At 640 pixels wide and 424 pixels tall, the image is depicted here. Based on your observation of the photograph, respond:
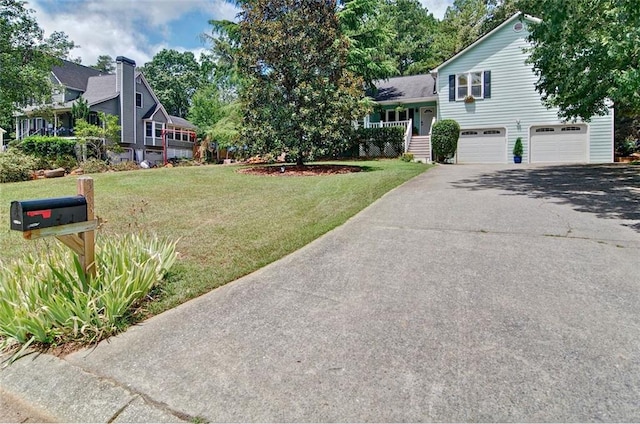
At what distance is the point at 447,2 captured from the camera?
37188 mm

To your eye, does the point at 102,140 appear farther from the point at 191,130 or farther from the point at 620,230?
the point at 620,230

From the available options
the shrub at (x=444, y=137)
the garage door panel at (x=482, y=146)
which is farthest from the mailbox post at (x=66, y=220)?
the garage door panel at (x=482, y=146)

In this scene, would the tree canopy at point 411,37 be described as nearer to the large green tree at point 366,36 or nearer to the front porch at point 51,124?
the large green tree at point 366,36

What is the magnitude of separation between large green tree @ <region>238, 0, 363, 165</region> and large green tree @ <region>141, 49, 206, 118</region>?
4155cm

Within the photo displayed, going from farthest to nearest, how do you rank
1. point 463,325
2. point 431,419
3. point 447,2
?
point 447,2
point 463,325
point 431,419

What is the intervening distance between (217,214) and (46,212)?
413cm

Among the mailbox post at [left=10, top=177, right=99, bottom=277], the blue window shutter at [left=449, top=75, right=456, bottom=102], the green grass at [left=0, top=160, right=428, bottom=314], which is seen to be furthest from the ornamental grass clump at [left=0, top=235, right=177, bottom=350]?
the blue window shutter at [left=449, top=75, right=456, bottom=102]

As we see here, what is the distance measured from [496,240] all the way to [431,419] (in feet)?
11.9

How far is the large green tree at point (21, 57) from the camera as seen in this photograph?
2070cm

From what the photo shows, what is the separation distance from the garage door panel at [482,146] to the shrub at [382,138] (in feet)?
10.9

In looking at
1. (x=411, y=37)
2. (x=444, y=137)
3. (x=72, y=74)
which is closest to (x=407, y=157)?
(x=444, y=137)

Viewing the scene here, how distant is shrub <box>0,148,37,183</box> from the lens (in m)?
14.0

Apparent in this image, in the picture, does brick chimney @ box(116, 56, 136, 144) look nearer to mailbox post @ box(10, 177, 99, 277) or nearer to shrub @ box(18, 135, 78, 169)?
shrub @ box(18, 135, 78, 169)

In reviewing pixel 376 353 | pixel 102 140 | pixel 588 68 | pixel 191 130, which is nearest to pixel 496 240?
pixel 376 353
